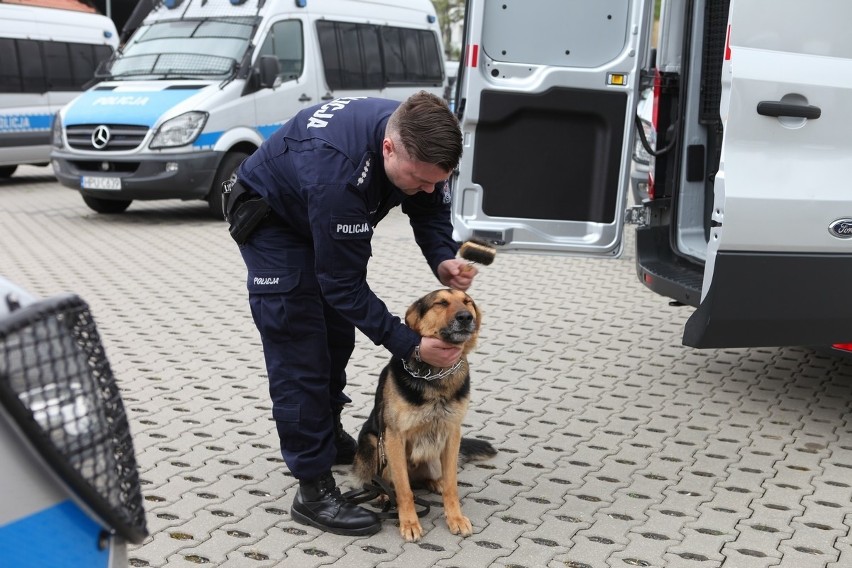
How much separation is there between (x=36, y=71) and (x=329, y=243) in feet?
40.6

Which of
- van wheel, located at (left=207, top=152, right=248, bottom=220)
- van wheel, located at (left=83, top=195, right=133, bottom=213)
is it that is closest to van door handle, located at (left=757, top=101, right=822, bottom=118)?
van wheel, located at (left=207, top=152, right=248, bottom=220)

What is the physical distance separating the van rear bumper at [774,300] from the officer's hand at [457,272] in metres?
1.07

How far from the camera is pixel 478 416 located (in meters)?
4.94

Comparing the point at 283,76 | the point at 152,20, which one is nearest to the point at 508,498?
the point at 283,76

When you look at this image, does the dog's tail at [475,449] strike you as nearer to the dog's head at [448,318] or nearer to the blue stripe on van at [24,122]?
the dog's head at [448,318]

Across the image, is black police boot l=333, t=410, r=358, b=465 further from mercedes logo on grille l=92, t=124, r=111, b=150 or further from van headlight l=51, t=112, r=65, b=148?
van headlight l=51, t=112, r=65, b=148

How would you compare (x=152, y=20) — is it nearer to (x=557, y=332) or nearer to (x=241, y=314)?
(x=241, y=314)

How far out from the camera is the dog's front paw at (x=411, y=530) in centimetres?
357

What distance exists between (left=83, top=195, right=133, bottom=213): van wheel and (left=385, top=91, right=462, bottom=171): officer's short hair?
30.9 ft

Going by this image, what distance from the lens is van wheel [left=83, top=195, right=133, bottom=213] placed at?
467 inches

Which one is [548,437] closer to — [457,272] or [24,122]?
[457,272]

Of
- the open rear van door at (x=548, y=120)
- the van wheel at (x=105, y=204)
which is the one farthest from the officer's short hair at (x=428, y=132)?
the van wheel at (x=105, y=204)

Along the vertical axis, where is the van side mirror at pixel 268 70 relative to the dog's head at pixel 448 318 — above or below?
below

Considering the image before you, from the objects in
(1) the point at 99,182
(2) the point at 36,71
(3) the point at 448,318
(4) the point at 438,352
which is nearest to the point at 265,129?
(1) the point at 99,182
